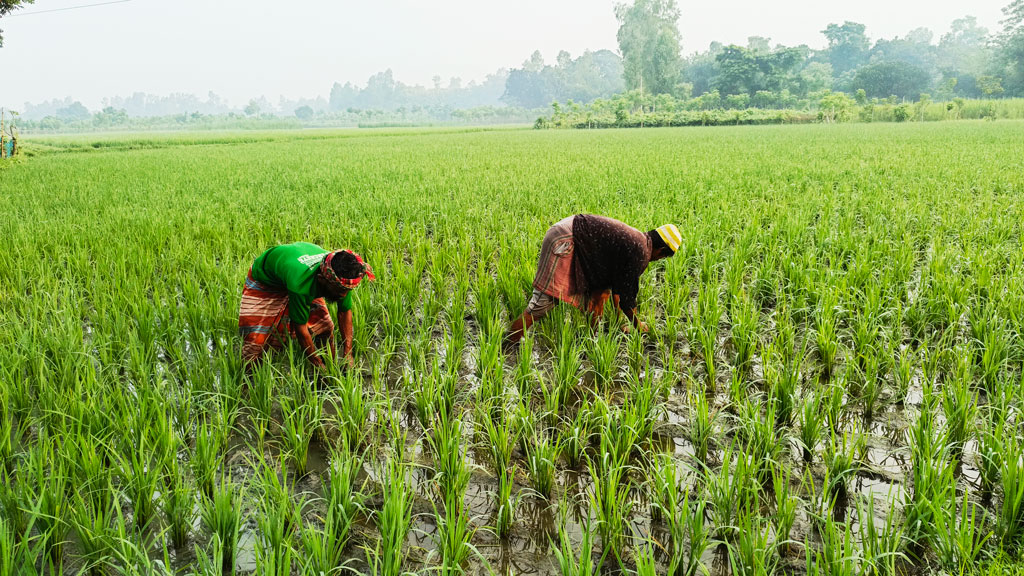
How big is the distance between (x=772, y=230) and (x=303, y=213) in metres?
4.69

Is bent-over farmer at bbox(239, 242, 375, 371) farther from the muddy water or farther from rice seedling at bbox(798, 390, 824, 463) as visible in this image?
rice seedling at bbox(798, 390, 824, 463)

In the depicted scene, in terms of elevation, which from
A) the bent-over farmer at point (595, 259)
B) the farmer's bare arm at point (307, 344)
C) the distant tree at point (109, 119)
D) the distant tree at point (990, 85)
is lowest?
the farmer's bare arm at point (307, 344)

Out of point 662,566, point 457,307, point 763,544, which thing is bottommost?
point 662,566

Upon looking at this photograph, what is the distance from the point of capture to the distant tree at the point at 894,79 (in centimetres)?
5175

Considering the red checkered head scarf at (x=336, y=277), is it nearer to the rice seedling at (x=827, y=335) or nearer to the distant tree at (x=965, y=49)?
the rice seedling at (x=827, y=335)

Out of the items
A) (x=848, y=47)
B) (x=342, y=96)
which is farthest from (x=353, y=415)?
(x=342, y=96)

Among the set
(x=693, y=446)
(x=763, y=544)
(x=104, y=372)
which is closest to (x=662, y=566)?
(x=763, y=544)

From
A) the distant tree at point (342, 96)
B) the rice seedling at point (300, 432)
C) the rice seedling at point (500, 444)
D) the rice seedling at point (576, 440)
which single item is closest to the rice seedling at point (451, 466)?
the rice seedling at point (500, 444)

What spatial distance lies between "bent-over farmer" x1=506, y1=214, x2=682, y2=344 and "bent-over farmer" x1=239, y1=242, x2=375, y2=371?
955mm

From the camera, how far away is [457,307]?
3.25m

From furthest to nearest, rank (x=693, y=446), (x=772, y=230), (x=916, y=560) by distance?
(x=772, y=230), (x=693, y=446), (x=916, y=560)

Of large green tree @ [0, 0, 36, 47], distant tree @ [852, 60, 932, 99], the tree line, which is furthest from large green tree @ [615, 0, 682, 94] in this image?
large green tree @ [0, 0, 36, 47]

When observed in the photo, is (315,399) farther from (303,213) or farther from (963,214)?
(963,214)

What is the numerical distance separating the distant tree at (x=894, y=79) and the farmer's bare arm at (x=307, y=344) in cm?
6250
